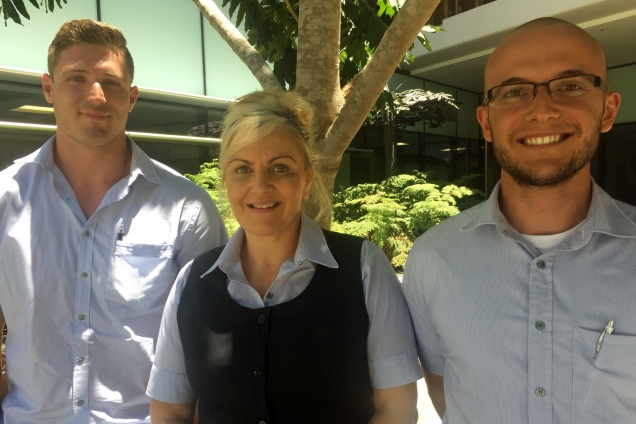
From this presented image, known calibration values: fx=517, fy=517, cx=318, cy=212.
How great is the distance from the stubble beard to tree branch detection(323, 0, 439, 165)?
989 mm

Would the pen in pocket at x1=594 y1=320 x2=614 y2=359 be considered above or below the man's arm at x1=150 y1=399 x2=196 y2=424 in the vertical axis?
above

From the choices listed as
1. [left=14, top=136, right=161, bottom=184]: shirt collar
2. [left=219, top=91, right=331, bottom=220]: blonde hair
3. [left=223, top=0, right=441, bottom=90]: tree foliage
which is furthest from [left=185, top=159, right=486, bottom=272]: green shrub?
[left=219, top=91, right=331, bottom=220]: blonde hair

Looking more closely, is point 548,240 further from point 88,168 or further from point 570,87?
point 88,168

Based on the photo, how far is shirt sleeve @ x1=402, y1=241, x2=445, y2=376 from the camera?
205 cm

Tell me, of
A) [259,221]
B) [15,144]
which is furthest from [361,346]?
[15,144]

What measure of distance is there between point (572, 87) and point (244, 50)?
198 centimetres

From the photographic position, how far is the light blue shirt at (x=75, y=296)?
216 cm

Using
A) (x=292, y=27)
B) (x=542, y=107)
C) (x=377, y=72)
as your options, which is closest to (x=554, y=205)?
(x=542, y=107)

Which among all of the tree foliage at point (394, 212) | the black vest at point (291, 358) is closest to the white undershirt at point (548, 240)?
the black vest at point (291, 358)

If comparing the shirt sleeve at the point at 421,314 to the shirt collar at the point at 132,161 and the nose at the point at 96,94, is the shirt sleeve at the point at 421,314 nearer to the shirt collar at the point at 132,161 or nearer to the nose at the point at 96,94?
the shirt collar at the point at 132,161

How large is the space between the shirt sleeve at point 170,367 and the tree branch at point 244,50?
138 cm

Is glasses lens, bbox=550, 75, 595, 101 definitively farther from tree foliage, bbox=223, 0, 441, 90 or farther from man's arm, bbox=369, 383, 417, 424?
tree foliage, bbox=223, 0, 441, 90

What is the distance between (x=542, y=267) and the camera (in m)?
1.76

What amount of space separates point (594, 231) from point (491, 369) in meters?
0.58
